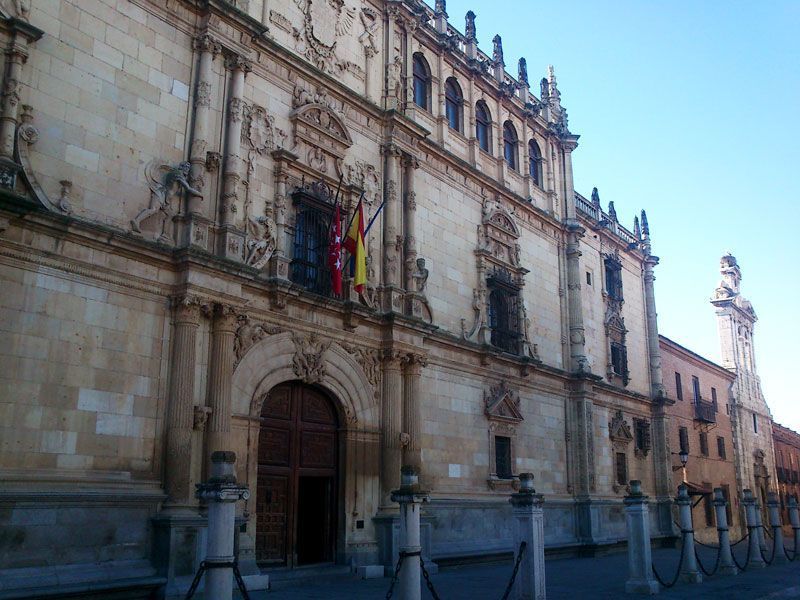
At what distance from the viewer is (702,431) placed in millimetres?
37844

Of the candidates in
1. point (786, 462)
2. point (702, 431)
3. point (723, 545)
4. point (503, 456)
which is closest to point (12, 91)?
point (503, 456)

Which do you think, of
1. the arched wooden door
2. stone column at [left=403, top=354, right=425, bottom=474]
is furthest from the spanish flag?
the arched wooden door

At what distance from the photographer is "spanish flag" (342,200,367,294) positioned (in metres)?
16.6

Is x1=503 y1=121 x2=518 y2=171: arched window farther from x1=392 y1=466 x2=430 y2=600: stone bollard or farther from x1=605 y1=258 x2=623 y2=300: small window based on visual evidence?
x1=392 y1=466 x2=430 y2=600: stone bollard

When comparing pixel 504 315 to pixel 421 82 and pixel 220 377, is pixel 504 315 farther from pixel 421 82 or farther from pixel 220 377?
pixel 220 377

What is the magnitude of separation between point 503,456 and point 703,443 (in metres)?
20.2

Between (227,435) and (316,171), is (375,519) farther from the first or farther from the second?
(316,171)

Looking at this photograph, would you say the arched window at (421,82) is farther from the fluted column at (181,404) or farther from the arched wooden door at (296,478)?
the fluted column at (181,404)

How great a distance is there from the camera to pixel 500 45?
83.6 feet

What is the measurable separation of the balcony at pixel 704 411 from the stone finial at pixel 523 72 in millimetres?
19371

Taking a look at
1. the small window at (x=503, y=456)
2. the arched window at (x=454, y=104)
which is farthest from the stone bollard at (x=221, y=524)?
the arched window at (x=454, y=104)

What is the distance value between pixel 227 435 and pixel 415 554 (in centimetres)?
481

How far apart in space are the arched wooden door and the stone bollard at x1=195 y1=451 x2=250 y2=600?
613cm

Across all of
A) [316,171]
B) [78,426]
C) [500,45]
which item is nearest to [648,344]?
[500,45]
